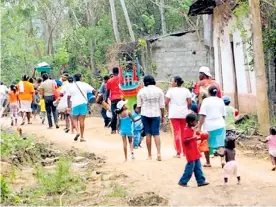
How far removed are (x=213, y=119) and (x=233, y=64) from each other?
32.1 feet

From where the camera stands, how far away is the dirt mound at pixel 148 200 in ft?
22.7

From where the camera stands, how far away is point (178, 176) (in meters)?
8.63

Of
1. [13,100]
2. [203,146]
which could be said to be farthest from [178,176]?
[13,100]

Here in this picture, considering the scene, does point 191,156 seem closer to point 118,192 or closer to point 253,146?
point 118,192

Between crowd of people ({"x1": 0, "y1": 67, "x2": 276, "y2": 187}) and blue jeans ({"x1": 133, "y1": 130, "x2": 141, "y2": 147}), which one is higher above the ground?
crowd of people ({"x1": 0, "y1": 67, "x2": 276, "y2": 187})

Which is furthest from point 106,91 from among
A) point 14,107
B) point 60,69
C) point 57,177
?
point 60,69

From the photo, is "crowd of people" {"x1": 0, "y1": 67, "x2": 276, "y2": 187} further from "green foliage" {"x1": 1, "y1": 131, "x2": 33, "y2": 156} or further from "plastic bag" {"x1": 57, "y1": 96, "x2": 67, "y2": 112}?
"green foliage" {"x1": 1, "y1": 131, "x2": 33, "y2": 156}

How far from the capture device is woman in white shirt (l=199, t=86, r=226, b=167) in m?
9.16

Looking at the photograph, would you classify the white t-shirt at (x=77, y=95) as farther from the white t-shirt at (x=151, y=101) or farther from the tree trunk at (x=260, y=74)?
the tree trunk at (x=260, y=74)

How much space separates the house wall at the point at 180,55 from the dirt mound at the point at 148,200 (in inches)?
639

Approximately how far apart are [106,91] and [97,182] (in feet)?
21.7

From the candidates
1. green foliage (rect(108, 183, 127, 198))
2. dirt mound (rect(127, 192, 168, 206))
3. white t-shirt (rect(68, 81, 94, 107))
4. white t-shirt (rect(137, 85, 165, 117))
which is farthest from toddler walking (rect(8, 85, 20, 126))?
dirt mound (rect(127, 192, 168, 206))

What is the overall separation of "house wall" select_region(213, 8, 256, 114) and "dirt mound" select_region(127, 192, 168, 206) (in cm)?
943

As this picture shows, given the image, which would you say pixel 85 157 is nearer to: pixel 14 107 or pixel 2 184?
pixel 2 184
